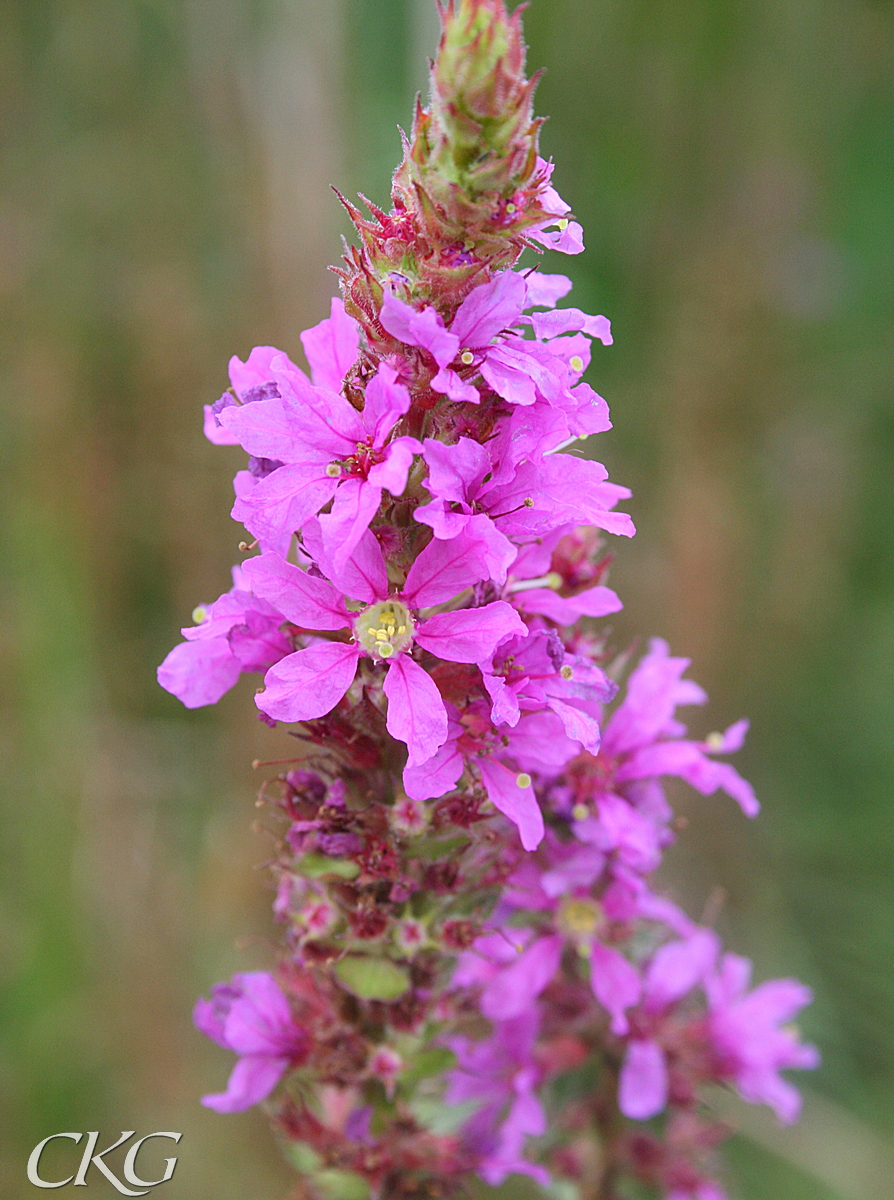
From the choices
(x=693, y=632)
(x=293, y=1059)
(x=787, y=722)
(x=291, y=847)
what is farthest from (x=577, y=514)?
(x=787, y=722)

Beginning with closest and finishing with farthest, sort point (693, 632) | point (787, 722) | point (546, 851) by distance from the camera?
point (546, 851), point (693, 632), point (787, 722)

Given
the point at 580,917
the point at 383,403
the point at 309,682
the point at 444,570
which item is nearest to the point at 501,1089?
the point at 580,917

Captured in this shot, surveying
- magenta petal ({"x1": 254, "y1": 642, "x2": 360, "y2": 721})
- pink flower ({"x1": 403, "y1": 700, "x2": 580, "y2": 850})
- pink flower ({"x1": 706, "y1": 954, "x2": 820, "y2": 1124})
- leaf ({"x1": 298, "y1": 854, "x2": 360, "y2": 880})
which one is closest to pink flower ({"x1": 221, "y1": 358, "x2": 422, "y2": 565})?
magenta petal ({"x1": 254, "y1": 642, "x2": 360, "y2": 721})

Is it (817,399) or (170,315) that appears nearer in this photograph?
(170,315)

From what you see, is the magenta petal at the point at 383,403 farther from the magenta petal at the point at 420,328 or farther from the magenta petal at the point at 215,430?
the magenta petal at the point at 215,430

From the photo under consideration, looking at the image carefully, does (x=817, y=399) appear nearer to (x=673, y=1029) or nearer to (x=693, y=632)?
(x=693, y=632)

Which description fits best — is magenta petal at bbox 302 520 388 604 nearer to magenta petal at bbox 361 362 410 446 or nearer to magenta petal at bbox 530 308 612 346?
magenta petal at bbox 361 362 410 446

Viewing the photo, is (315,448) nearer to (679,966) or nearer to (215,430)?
(215,430)
